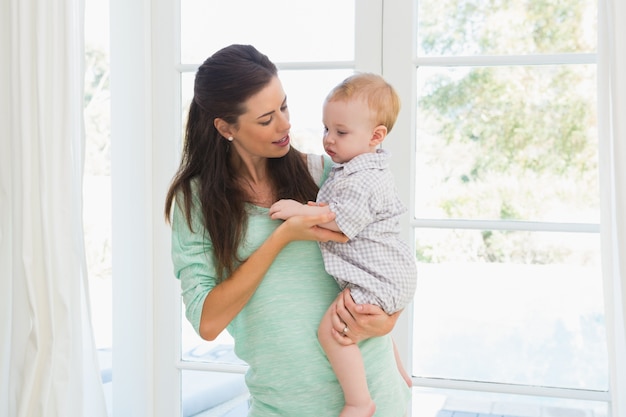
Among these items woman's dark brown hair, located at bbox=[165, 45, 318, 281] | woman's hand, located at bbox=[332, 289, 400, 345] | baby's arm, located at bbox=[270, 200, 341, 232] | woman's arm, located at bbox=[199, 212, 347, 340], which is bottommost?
woman's hand, located at bbox=[332, 289, 400, 345]

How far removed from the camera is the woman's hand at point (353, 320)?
163cm

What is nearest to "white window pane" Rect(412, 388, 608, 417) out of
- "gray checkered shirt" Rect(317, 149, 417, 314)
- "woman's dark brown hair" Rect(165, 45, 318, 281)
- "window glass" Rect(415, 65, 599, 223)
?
"window glass" Rect(415, 65, 599, 223)

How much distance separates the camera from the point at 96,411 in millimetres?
2264

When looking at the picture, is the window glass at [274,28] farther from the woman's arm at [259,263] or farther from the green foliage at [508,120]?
the woman's arm at [259,263]

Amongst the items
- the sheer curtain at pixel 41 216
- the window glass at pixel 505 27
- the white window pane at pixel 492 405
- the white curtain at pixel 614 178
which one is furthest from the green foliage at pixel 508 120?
the sheer curtain at pixel 41 216

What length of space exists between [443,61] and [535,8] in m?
0.30

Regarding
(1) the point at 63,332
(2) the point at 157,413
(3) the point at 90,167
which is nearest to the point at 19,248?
(1) the point at 63,332

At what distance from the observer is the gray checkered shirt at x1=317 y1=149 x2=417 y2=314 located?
1664mm

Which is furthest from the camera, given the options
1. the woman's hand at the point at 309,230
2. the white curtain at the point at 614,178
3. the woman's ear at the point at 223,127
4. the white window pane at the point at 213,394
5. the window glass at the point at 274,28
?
the white window pane at the point at 213,394

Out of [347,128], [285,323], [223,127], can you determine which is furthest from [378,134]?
[285,323]

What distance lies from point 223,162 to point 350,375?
567mm

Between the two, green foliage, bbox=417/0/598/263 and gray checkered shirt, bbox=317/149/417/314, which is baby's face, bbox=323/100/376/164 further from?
green foliage, bbox=417/0/598/263

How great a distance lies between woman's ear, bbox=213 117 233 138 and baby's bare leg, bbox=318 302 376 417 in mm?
486

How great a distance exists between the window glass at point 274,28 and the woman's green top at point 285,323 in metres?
0.85
